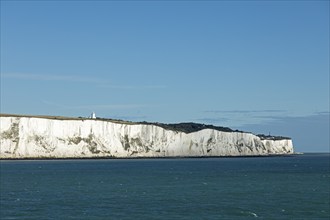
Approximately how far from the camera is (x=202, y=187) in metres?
59.9

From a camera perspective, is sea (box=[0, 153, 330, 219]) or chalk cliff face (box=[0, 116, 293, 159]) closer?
sea (box=[0, 153, 330, 219])

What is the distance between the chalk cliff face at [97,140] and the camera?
121188mm

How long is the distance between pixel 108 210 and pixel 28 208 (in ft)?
19.1

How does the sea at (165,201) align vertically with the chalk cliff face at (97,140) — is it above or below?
below

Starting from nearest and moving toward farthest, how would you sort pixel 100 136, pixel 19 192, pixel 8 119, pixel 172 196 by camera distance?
pixel 172 196 < pixel 19 192 < pixel 8 119 < pixel 100 136

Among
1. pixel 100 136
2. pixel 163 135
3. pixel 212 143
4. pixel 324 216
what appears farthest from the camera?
pixel 212 143

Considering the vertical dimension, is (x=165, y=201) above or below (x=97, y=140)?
below

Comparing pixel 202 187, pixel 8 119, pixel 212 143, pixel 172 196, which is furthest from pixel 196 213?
pixel 212 143

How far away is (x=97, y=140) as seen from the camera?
432 ft

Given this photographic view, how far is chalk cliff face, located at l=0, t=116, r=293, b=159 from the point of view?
121188 mm

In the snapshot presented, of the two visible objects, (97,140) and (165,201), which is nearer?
(165,201)

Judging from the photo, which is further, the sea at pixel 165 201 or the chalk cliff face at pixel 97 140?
the chalk cliff face at pixel 97 140

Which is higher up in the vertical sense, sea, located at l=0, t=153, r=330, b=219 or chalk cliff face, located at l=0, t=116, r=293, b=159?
chalk cliff face, located at l=0, t=116, r=293, b=159

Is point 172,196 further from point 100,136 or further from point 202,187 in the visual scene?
point 100,136
